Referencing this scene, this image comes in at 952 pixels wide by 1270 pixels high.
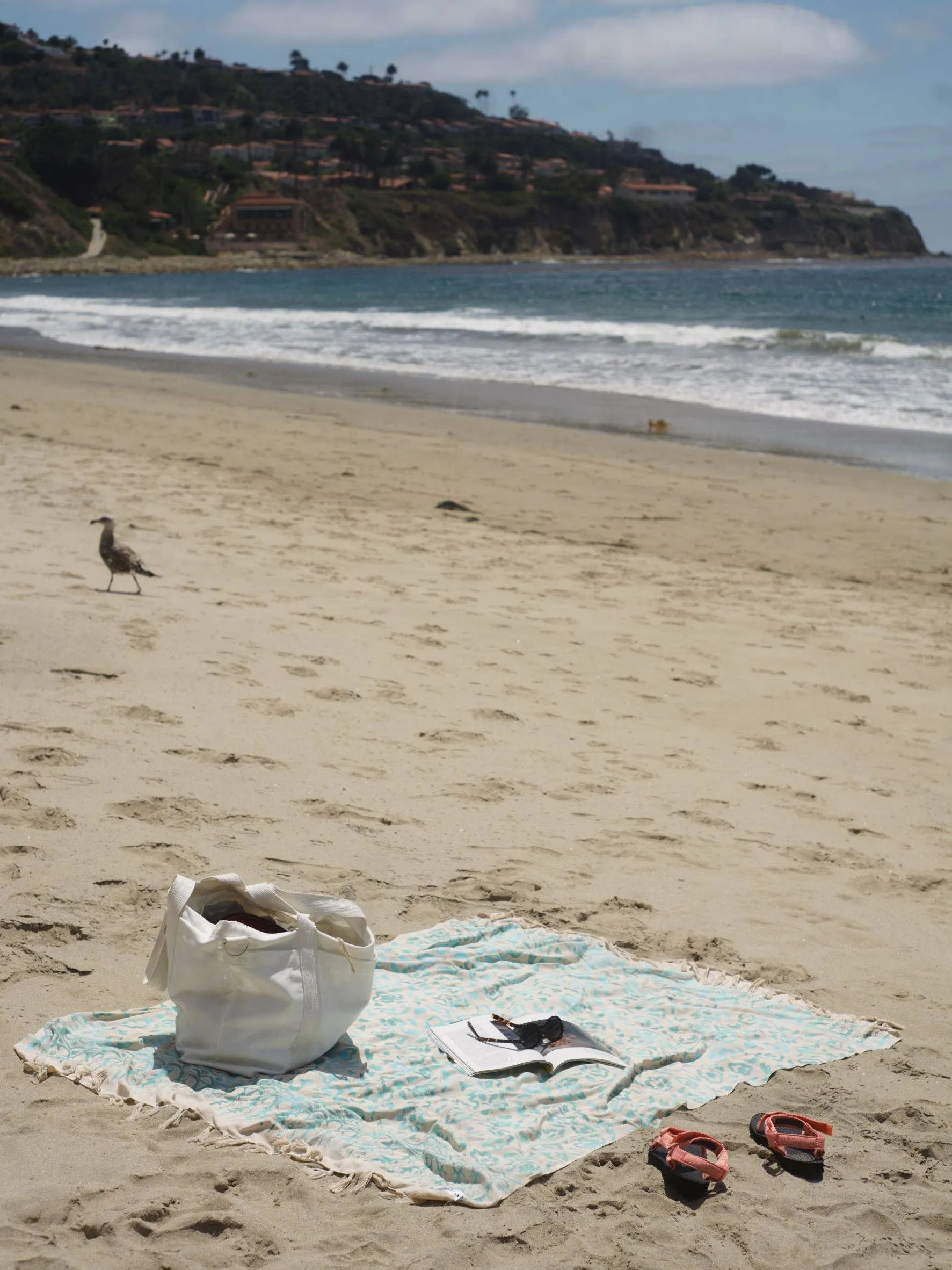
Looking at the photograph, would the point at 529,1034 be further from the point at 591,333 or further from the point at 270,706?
the point at 591,333

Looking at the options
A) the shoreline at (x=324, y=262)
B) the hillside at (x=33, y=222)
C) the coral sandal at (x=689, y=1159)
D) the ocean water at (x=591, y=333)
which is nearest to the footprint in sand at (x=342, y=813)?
the coral sandal at (x=689, y=1159)

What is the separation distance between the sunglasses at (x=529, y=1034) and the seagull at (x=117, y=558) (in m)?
3.89

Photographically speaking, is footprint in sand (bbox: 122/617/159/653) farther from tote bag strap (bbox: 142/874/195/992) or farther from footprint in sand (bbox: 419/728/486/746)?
tote bag strap (bbox: 142/874/195/992)

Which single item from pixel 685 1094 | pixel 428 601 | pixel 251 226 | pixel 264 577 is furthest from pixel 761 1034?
pixel 251 226

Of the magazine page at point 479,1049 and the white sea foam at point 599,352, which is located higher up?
the white sea foam at point 599,352

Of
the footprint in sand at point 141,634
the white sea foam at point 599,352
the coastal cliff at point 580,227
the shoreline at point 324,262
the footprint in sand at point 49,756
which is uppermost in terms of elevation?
the coastal cliff at point 580,227

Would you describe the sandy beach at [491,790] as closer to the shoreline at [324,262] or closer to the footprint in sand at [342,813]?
the footprint in sand at [342,813]

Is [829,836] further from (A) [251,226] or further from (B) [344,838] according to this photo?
(A) [251,226]

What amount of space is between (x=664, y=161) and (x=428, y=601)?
184 m

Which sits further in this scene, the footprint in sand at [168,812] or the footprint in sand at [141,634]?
the footprint in sand at [141,634]

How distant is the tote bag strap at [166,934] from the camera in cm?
289

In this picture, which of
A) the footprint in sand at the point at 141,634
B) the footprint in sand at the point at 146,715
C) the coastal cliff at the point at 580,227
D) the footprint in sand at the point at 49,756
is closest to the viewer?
the footprint in sand at the point at 49,756

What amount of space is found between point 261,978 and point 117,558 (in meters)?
3.92

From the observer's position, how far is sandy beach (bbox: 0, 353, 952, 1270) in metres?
2.49
